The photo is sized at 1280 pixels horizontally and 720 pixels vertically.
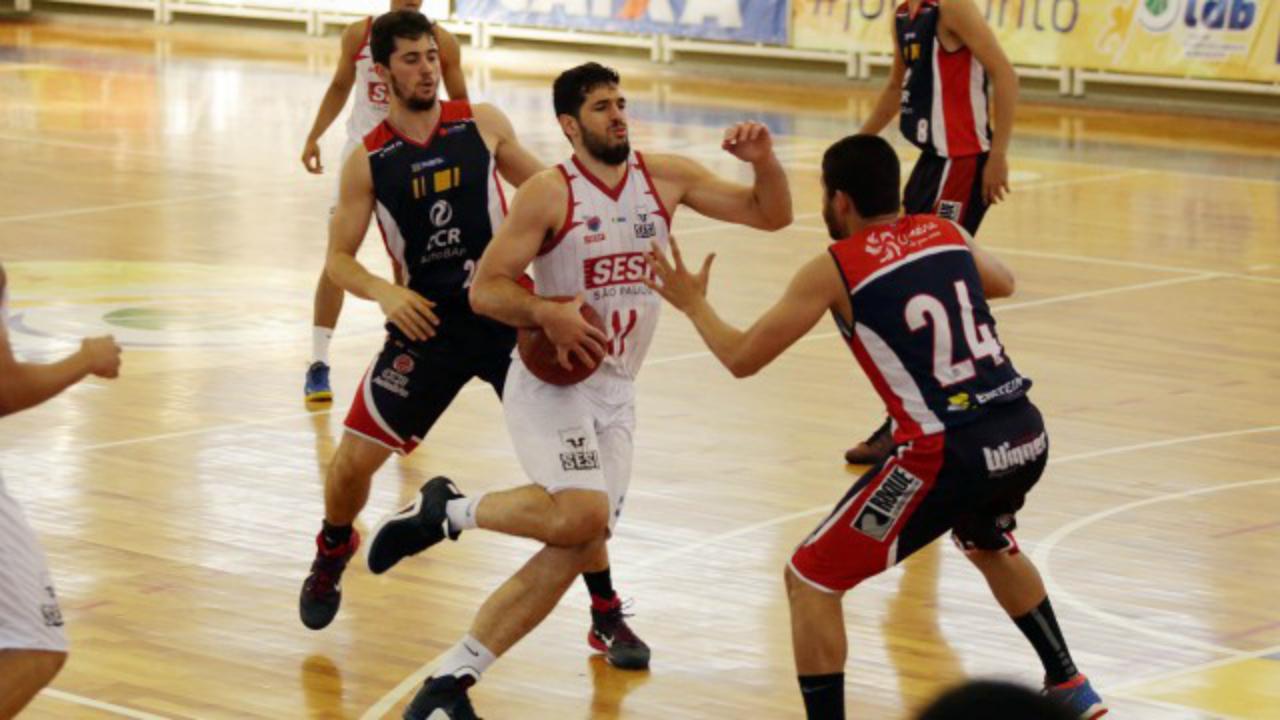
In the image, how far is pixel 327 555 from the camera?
7500 millimetres

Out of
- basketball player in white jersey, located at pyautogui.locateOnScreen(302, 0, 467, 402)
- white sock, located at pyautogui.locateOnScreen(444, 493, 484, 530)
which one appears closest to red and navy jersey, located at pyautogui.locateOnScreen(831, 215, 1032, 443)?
white sock, located at pyautogui.locateOnScreen(444, 493, 484, 530)

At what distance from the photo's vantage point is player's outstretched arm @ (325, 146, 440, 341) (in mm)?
6941

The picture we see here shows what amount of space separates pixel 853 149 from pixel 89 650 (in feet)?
9.41

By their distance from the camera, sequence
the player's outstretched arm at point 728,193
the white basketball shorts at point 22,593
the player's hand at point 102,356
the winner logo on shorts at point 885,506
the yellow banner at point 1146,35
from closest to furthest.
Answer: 1. the white basketball shorts at point 22,593
2. the player's hand at point 102,356
3. the winner logo on shorts at point 885,506
4. the player's outstretched arm at point 728,193
5. the yellow banner at point 1146,35

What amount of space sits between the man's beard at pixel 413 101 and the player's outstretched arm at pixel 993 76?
3.41m

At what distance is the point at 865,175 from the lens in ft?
20.2

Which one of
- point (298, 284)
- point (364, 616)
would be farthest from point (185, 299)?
point (364, 616)

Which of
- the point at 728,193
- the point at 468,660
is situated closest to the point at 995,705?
the point at 468,660

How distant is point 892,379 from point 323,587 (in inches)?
87.6

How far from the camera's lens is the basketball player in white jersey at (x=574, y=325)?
6539mm

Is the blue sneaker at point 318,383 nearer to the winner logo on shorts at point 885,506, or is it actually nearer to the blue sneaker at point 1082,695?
the blue sneaker at point 1082,695

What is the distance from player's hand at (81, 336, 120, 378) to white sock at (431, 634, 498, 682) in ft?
5.26

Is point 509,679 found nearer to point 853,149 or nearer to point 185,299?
point 853,149

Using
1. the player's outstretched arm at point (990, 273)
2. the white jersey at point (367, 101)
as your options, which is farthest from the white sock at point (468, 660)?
the white jersey at point (367, 101)
